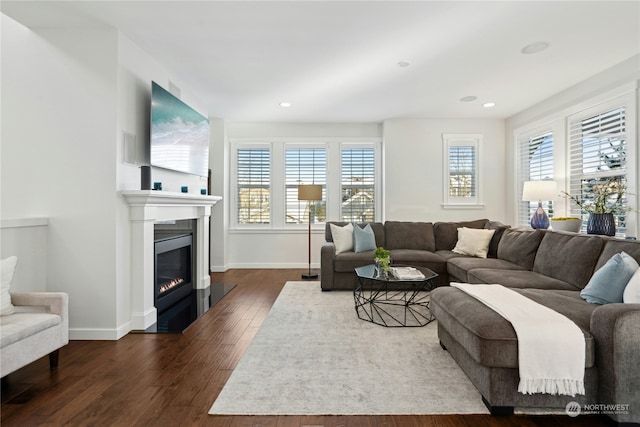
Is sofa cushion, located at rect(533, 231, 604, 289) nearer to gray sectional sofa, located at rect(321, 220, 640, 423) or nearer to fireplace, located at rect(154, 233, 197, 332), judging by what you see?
gray sectional sofa, located at rect(321, 220, 640, 423)

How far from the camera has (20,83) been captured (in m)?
2.95

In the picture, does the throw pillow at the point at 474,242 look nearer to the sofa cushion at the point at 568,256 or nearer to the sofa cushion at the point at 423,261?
the sofa cushion at the point at 423,261

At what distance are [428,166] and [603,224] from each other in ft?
9.48

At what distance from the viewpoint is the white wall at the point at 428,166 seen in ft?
19.8

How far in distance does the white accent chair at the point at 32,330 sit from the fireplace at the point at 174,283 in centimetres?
93

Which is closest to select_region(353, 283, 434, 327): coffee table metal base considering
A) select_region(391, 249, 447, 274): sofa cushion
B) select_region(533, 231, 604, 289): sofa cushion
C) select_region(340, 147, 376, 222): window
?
select_region(391, 249, 447, 274): sofa cushion

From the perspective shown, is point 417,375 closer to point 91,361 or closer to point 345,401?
point 345,401

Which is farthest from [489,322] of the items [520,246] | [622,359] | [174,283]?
[174,283]

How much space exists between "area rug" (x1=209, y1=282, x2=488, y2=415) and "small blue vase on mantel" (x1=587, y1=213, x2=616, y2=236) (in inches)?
76.0

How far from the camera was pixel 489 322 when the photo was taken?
74.4 inches

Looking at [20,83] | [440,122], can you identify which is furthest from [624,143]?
[20,83]

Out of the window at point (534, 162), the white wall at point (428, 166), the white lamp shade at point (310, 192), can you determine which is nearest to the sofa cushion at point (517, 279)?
the window at point (534, 162)

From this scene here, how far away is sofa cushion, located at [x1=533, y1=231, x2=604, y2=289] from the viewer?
2.89 m

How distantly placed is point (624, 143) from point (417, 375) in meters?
3.43
